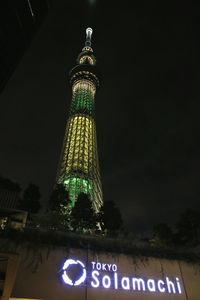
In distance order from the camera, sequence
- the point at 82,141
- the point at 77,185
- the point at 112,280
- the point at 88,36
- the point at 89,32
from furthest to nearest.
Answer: the point at 89,32 < the point at 88,36 < the point at 82,141 < the point at 77,185 < the point at 112,280

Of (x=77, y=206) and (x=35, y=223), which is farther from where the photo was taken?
(x=77, y=206)

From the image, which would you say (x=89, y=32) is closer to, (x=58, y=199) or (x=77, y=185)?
(x=77, y=185)

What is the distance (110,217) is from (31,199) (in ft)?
24.0

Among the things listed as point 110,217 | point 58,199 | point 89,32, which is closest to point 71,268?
point 110,217

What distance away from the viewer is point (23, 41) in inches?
612

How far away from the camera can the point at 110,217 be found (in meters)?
26.5

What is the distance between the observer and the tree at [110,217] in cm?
2595

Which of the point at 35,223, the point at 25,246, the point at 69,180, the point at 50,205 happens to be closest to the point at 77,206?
the point at 50,205

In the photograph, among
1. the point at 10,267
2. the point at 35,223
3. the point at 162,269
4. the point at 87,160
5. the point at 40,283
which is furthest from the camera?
the point at 87,160

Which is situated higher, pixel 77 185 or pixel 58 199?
pixel 77 185

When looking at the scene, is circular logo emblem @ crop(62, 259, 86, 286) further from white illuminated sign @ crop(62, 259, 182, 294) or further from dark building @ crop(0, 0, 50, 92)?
dark building @ crop(0, 0, 50, 92)

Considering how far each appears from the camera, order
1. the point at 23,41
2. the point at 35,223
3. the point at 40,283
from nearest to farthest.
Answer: the point at 40,283, the point at 35,223, the point at 23,41

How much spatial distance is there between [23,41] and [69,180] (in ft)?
137

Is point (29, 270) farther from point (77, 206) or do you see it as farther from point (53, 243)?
point (77, 206)
